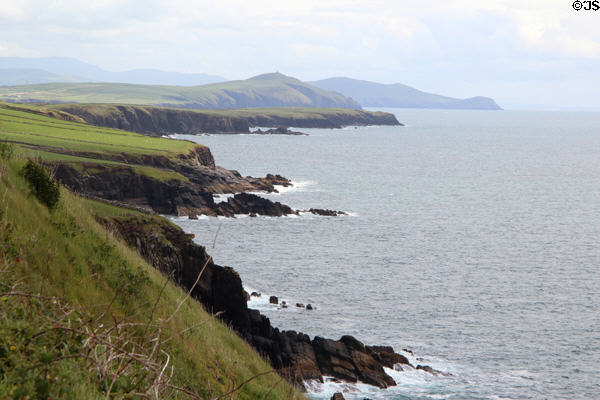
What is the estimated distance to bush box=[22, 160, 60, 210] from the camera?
60.6ft

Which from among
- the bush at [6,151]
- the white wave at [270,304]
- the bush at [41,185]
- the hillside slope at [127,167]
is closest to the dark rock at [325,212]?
the hillside slope at [127,167]

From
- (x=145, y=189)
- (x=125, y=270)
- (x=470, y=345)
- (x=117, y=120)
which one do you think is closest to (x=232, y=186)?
(x=145, y=189)

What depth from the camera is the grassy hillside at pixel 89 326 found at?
6633mm

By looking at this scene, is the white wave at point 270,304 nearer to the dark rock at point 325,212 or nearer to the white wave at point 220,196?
the dark rock at point 325,212

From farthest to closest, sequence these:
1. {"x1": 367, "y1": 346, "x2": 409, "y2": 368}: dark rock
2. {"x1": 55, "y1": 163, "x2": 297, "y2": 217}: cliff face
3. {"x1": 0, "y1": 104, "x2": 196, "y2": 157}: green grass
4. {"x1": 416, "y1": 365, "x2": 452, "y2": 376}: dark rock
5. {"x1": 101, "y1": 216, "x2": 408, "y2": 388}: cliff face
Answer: {"x1": 0, "y1": 104, "x2": 196, "y2": 157}: green grass, {"x1": 55, "y1": 163, "x2": 297, "y2": 217}: cliff face, {"x1": 367, "y1": 346, "x2": 409, "y2": 368}: dark rock, {"x1": 416, "y1": 365, "x2": 452, "y2": 376}: dark rock, {"x1": 101, "y1": 216, "x2": 408, "y2": 388}: cliff face

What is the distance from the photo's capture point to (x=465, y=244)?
73625mm

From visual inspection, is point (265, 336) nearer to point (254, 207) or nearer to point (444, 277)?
point (444, 277)

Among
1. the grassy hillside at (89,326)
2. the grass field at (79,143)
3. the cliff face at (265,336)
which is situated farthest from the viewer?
the grass field at (79,143)

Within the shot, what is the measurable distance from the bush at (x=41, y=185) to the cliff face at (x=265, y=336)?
600 inches

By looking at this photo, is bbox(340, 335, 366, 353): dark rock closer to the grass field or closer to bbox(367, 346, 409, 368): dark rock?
bbox(367, 346, 409, 368): dark rock

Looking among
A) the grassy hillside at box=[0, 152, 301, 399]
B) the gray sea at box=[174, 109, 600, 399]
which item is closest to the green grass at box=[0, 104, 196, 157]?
the gray sea at box=[174, 109, 600, 399]

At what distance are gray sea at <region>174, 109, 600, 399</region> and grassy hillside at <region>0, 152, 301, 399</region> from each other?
2.28 meters

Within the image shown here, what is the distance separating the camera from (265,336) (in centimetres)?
3609

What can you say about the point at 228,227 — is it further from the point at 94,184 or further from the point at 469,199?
the point at 469,199
